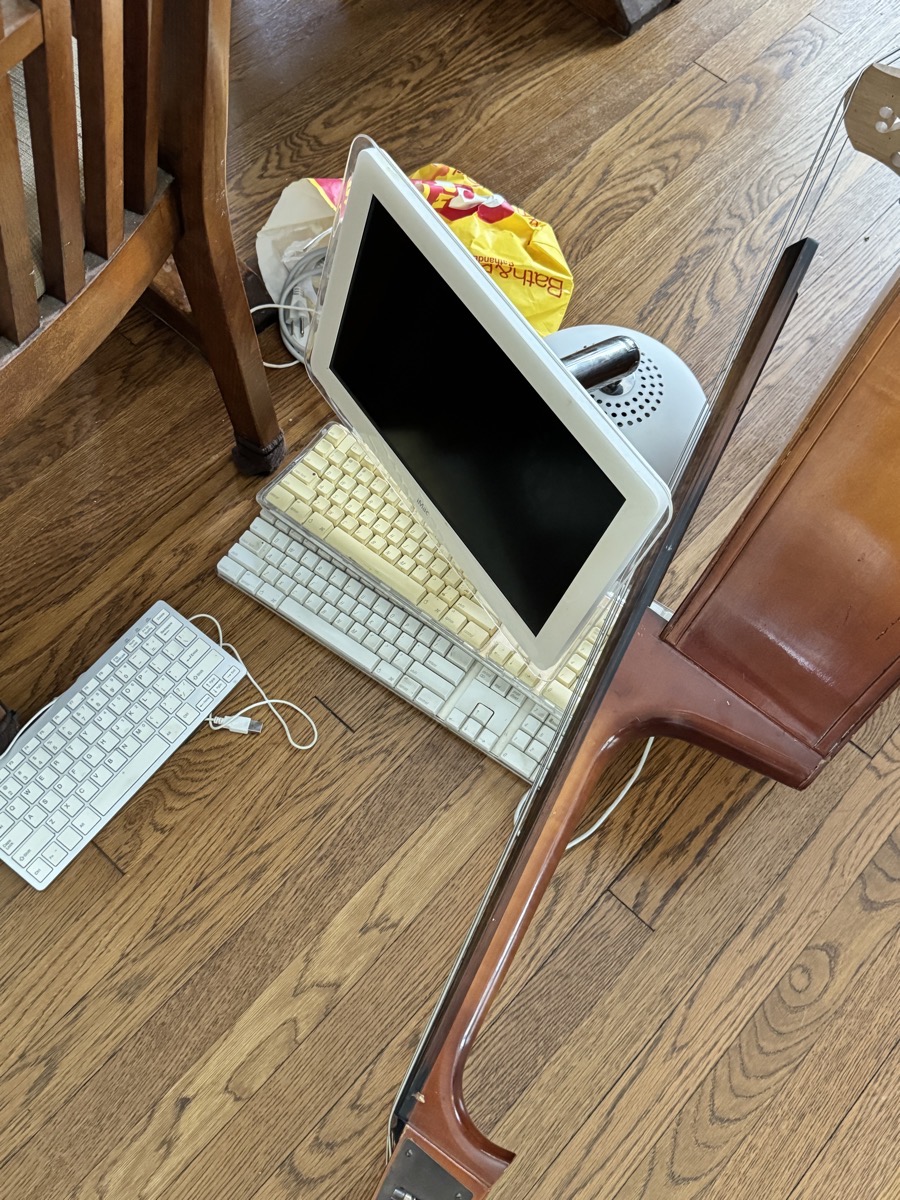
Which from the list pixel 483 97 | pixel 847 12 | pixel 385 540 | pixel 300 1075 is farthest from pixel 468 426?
pixel 847 12

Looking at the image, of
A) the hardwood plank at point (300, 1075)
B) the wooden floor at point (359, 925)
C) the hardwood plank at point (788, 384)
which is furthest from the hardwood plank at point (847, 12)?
the hardwood plank at point (300, 1075)

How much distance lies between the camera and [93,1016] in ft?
3.21

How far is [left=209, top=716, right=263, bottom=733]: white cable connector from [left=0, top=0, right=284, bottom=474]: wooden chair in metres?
0.34

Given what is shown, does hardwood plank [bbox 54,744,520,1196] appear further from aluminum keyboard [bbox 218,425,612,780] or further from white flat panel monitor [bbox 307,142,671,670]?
white flat panel monitor [bbox 307,142,671,670]

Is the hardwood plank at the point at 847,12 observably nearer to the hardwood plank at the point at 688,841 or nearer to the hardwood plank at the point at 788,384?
the hardwood plank at the point at 788,384

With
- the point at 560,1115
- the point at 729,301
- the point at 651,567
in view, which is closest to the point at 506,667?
the point at 651,567

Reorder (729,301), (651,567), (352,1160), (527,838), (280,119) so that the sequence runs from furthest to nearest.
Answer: (280,119) → (729,301) → (352,1160) → (651,567) → (527,838)

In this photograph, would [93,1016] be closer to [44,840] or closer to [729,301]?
[44,840]

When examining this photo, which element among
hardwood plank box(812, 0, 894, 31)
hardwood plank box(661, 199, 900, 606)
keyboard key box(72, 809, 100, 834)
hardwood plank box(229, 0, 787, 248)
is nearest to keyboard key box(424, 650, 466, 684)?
hardwood plank box(661, 199, 900, 606)

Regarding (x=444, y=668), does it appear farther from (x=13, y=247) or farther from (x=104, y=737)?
(x=13, y=247)

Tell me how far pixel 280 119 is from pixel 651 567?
0.99 m

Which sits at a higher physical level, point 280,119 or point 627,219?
point 280,119

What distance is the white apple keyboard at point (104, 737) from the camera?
3.33 feet

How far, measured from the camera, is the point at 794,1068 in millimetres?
1016
